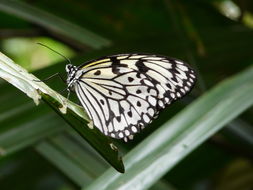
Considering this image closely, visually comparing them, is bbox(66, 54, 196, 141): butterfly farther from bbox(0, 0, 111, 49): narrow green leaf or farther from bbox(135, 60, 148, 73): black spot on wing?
bbox(0, 0, 111, 49): narrow green leaf

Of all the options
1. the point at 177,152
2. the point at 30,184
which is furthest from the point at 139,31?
the point at 177,152

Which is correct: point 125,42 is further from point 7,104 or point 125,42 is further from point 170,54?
point 7,104

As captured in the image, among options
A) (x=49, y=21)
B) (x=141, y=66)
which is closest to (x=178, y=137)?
(x=141, y=66)

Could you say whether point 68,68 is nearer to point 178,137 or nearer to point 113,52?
point 113,52

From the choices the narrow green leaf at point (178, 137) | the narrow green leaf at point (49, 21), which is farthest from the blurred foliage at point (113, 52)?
the narrow green leaf at point (178, 137)

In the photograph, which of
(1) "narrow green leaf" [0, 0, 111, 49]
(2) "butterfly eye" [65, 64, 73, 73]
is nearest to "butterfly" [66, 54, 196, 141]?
(2) "butterfly eye" [65, 64, 73, 73]

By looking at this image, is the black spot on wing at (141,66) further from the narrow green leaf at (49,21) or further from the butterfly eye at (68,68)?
the narrow green leaf at (49,21)
